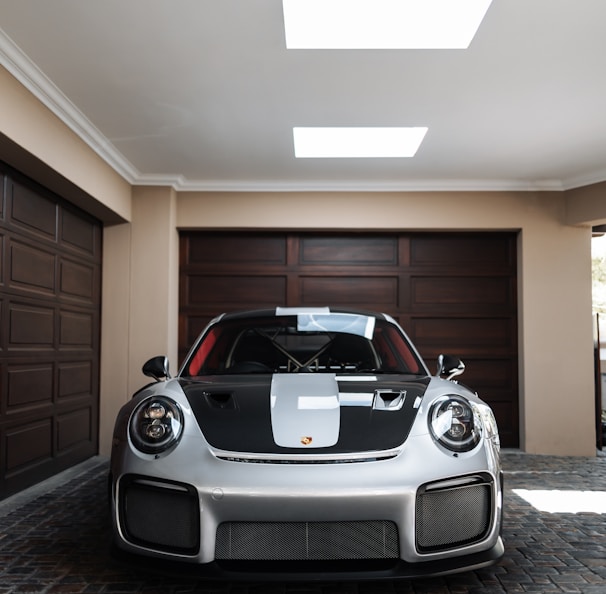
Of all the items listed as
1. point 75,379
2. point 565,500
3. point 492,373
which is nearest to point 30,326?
point 75,379

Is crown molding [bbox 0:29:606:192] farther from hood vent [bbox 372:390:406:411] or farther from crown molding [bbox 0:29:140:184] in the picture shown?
hood vent [bbox 372:390:406:411]

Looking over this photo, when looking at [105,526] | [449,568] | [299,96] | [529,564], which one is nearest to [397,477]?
[449,568]

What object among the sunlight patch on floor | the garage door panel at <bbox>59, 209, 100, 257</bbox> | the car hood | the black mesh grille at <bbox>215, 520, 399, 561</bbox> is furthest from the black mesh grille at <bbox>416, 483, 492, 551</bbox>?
the garage door panel at <bbox>59, 209, 100, 257</bbox>

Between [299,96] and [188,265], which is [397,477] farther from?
[188,265]

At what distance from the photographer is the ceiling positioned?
12.8 ft

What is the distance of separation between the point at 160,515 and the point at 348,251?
5734 mm

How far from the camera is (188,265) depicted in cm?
789

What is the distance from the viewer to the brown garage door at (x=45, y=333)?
5.00 metres

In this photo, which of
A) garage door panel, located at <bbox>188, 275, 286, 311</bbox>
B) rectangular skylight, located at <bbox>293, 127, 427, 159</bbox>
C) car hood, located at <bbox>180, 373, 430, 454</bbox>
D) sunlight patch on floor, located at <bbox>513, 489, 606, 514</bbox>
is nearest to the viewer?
car hood, located at <bbox>180, 373, 430, 454</bbox>

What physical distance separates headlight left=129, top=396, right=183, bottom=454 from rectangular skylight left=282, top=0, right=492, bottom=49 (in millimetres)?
2378

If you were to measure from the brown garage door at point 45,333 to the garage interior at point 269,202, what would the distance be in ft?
0.09

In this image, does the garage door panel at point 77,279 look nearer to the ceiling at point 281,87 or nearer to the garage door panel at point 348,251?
the ceiling at point 281,87

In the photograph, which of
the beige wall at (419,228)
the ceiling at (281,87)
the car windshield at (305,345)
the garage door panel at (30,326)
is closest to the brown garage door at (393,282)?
the beige wall at (419,228)

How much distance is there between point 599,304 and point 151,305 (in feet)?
38.5
